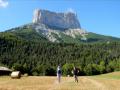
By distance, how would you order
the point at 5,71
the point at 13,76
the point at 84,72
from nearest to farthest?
1. the point at 13,76
2. the point at 5,71
3. the point at 84,72

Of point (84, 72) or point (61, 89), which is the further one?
point (84, 72)

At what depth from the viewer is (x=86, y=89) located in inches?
1460

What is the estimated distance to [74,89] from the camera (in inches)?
1457

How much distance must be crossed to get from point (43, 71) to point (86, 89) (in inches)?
6231

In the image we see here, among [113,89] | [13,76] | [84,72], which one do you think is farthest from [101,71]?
[113,89]

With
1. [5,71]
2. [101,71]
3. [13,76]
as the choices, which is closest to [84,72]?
[101,71]

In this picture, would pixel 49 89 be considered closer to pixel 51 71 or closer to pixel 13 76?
pixel 13 76

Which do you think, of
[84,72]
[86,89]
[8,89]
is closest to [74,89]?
[86,89]

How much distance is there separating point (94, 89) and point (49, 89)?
4.64 metres

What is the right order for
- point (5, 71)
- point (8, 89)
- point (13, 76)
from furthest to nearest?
point (5, 71), point (13, 76), point (8, 89)

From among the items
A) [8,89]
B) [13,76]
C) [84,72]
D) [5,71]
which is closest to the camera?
[8,89]

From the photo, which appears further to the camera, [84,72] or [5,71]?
[84,72]

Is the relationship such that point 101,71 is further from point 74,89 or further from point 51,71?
point 74,89

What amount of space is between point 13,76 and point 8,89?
24847 millimetres
